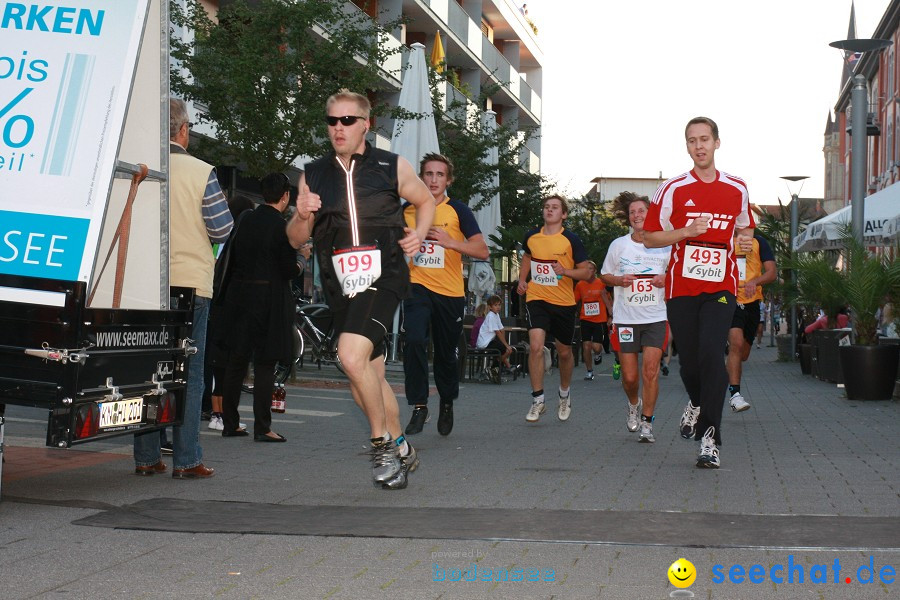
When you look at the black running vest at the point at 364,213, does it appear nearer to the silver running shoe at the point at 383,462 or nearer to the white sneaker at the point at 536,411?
the silver running shoe at the point at 383,462

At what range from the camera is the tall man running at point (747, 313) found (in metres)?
13.0

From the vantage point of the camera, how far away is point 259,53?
719 inches

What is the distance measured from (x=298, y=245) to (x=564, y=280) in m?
5.27

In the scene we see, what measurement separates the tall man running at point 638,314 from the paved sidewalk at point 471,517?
0.45 meters

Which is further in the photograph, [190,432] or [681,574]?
[190,432]

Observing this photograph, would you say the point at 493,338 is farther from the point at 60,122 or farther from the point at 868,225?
the point at 60,122

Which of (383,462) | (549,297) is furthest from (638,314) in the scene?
(383,462)

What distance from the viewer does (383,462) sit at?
678 centimetres

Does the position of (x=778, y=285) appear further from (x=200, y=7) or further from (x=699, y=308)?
(x=699, y=308)

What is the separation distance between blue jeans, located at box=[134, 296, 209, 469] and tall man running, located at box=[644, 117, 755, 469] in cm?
314

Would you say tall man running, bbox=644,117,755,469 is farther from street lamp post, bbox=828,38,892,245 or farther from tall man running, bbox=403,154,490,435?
street lamp post, bbox=828,38,892,245

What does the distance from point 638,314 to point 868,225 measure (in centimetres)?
993

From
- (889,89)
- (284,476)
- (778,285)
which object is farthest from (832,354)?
(889,89)

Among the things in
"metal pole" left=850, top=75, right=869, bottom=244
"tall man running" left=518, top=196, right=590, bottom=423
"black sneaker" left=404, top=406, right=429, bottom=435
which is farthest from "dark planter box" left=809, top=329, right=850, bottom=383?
"black sneaker" left=404, top=406, right=429, bottom=435
